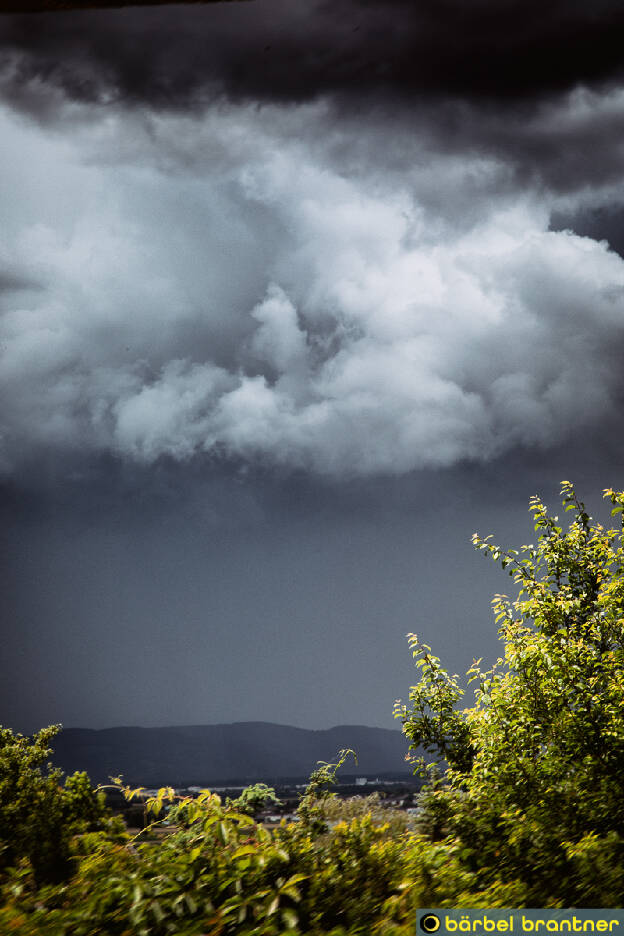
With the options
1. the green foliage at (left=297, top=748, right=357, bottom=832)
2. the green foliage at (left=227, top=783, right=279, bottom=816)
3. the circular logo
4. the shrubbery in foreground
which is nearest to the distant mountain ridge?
the green foliage at (left=297, top=748, right=357, bottom=832)

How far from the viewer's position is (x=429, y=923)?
2070mm

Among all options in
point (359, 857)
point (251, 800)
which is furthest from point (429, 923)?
point (251, 800)

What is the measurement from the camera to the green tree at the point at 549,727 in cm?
272

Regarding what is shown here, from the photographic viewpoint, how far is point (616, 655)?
15.1 ft

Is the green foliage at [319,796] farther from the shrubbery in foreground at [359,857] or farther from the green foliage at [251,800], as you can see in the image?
the green foliage at [251,800]

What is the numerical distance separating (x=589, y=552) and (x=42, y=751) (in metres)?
12.3

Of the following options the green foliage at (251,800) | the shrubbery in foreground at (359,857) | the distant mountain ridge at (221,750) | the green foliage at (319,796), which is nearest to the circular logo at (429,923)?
the shrubbery in foreground at (359,857)

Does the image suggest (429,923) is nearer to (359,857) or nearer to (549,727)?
(359,857)

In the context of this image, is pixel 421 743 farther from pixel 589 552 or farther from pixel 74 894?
pixel 74 894

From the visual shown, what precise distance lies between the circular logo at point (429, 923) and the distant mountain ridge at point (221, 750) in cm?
10687

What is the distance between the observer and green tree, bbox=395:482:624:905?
272cm

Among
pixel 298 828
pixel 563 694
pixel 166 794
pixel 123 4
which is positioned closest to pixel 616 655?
pixel 563 694

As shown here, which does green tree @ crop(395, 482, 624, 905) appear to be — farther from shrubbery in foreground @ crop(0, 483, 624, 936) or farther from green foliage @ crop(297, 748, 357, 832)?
green foliage @ crop(297, 748, 357, 832)

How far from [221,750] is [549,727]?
162506mm
